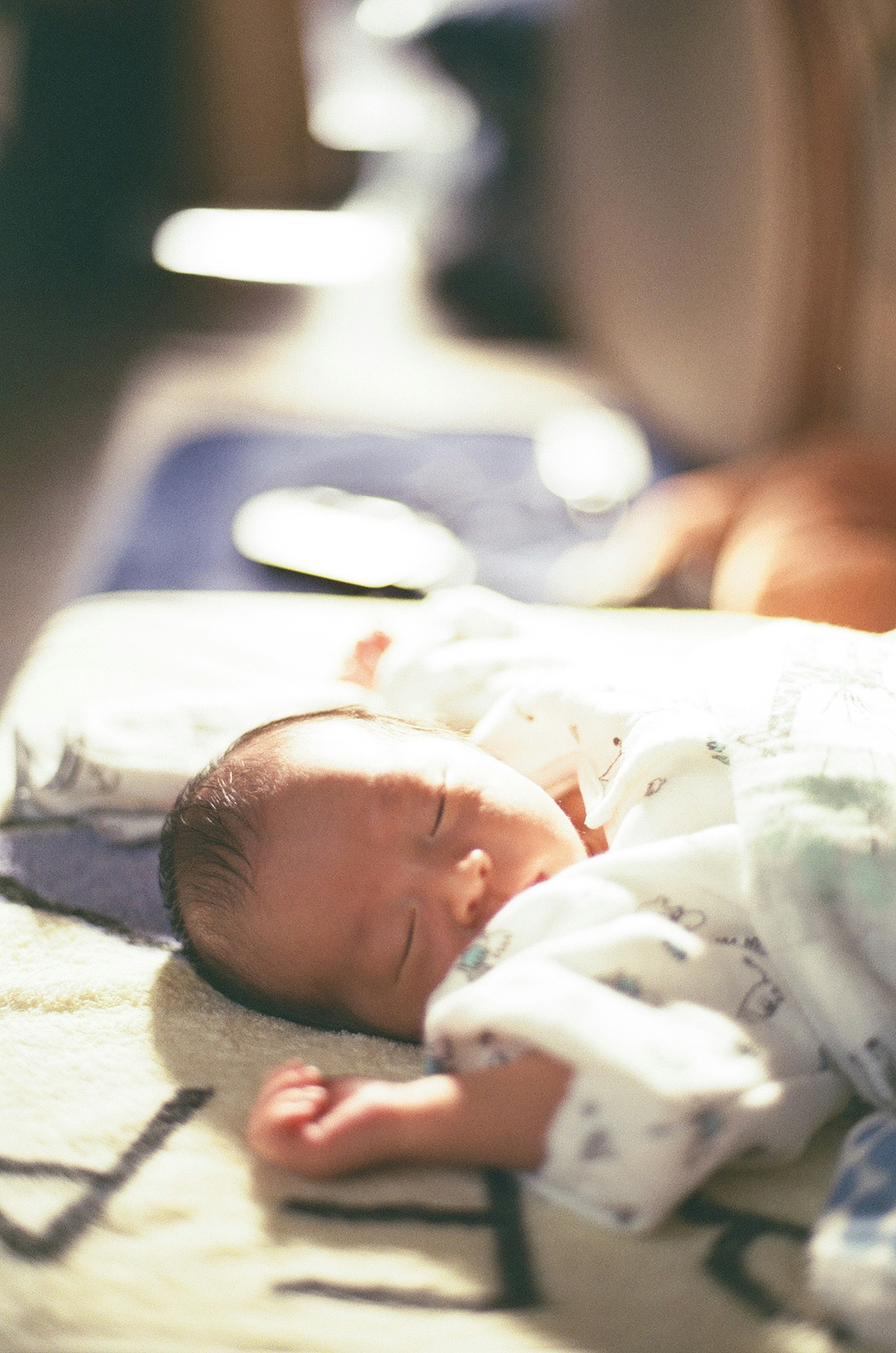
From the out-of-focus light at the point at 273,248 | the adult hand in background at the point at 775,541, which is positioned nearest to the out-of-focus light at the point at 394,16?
the out-of-focus light at the point at 273,248

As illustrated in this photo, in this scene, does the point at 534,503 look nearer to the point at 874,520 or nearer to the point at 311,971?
the point at 874,520

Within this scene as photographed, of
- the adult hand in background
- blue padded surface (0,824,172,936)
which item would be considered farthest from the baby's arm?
the adult hand in background

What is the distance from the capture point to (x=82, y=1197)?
580 millimetres

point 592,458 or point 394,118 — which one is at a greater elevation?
point 394,118

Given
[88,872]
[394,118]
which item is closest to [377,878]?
[88,872]

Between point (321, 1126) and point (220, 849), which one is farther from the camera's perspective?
point (220, 849)

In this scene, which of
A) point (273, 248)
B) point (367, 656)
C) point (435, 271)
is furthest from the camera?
point (435, 271)

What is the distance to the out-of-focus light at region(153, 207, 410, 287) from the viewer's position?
2518mm

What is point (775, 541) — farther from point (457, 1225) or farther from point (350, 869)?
point (457, 1225)

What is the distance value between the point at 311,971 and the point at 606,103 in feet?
5.30

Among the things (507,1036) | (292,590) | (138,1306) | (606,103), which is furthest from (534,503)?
(138,1306)

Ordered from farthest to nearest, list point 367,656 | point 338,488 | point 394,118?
point 394,118 < point 338,488 < point 367,656

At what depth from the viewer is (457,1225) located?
1.86ft

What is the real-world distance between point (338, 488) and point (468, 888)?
2.93ft
